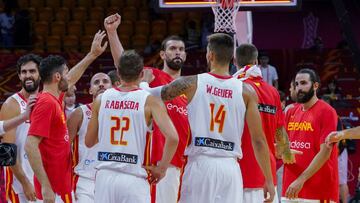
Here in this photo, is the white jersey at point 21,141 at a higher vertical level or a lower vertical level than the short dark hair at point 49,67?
lower

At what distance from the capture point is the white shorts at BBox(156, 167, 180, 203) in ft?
29.7

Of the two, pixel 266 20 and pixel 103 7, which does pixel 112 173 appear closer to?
pixel 103 7

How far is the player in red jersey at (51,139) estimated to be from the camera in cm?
796

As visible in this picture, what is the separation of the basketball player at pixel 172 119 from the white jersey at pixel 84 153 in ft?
2.58

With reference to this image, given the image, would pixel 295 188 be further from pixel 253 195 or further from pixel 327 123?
pixel 253 195

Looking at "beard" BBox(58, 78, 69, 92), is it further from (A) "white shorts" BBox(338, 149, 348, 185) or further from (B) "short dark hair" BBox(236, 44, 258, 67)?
(A) "white shorts" BBox(338, 149, 348, 185)

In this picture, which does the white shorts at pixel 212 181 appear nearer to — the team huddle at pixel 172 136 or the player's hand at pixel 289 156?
the team huddle at pixel 172 136

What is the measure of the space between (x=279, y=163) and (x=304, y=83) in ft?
13.9

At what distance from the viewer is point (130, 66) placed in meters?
7.43

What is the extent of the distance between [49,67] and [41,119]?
1.86 feet

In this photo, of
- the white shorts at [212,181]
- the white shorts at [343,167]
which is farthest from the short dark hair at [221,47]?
the white shorts at [343,167]

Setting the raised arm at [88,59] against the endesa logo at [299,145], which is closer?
the raised arm at [88,59]

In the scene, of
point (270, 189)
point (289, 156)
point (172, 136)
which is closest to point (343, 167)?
point (289, 156)

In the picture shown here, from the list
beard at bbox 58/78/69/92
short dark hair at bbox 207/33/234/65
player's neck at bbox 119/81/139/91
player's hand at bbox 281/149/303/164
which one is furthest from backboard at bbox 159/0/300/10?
player's neck at bbox 119/81/139/91
